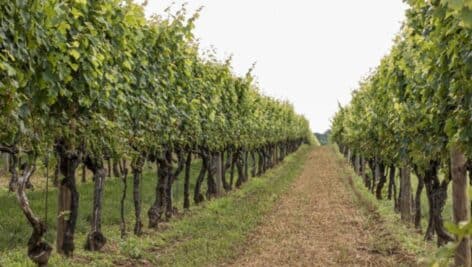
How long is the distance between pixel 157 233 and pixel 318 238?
4.37 metres

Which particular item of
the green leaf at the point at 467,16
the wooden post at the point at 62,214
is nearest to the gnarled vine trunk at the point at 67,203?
the wooden post at the point at 62,214

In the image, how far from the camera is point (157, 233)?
48.1 ft

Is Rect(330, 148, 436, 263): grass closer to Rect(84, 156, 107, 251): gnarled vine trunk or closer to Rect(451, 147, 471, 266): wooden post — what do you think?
Rect(451, 147, 471, 266): wooden post

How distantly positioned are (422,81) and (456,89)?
4151 millimetres

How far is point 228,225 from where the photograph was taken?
52.1ft

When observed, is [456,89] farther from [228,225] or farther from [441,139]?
[228,225]

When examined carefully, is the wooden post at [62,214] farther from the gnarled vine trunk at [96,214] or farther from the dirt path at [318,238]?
the dirt path at [318,238]

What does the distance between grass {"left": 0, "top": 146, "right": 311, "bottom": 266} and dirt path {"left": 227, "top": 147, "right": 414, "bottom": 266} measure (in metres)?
0.59

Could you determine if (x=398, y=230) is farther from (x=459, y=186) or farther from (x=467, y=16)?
(x=467, y=16)

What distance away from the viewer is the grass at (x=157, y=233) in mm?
11344

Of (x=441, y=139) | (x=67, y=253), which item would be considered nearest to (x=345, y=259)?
(x=441, y=139)

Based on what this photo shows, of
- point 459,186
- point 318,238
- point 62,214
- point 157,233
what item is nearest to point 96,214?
point 62,214

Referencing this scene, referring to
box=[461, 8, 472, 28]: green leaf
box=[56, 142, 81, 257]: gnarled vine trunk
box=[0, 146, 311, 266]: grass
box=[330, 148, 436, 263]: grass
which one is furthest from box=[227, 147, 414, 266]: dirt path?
box=[461, 8, 472, 28]: green leaf

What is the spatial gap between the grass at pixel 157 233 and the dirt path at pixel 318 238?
59cm
